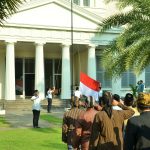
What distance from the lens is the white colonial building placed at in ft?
116

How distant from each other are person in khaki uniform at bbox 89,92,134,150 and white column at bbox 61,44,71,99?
29.4m

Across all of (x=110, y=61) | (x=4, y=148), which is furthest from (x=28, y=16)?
(x=4, y=148)

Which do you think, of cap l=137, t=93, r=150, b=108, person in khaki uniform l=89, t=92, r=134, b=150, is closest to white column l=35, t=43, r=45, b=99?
person in khaki uniform l=89, t=92, r=134, b=150

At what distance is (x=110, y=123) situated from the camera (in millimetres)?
7484

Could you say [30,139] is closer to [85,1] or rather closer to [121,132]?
[121,132]

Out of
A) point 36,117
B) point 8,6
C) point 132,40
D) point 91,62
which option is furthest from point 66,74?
point 8,6

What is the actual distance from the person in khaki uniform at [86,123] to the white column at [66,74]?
27271 millimetres

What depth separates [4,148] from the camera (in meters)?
14.6

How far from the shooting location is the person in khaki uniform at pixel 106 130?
7406mm

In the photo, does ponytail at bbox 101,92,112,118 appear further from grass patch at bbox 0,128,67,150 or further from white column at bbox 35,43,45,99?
white column at bbox 35,43,45,99

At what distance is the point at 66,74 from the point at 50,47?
3770 millimetres

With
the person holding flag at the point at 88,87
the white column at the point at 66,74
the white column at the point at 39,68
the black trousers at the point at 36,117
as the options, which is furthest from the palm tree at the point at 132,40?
the white column at the point at 66,74

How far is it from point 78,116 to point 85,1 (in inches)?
1375

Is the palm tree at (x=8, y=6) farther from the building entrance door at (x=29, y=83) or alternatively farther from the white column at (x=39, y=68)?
the building entrance door at (x=29, y=83)
